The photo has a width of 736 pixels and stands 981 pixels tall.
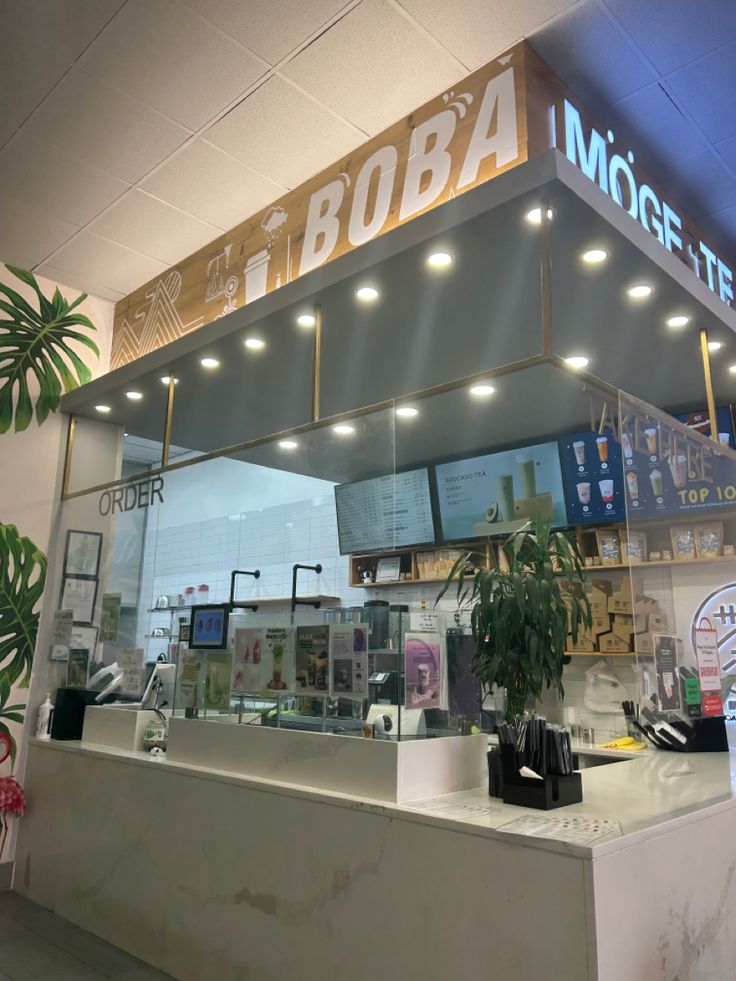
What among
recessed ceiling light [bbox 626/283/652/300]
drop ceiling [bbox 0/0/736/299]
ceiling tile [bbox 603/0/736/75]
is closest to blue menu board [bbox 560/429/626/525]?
drop ceiling [bbox 0/0/736/299]

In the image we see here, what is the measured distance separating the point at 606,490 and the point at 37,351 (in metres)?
3.50

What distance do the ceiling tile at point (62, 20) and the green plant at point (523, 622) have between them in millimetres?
2383

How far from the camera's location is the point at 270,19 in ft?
8.63

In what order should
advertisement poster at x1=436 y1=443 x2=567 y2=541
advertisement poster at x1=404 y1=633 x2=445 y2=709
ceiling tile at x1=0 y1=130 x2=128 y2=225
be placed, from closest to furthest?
advertisement poster at x1=404 y1=633 x2=445 y2=709, ceiling tile at x1=0 y1=130 x2=128 y2=225, advertisement poster at x1=436 y1=443 x2=567 y2=541

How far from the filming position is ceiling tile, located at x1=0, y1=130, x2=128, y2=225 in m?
3.37

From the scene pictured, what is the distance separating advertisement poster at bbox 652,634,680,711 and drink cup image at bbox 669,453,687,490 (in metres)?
0.68

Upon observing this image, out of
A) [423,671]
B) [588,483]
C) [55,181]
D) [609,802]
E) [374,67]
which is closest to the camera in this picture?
[609,802]

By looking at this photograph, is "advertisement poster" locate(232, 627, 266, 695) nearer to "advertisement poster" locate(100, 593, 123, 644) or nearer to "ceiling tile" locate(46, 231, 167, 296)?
"advertisement poster" locate(100, 593, 123, 644)

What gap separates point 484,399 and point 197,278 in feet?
5.79

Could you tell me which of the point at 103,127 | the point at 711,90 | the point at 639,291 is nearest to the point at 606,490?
the point at 639,291

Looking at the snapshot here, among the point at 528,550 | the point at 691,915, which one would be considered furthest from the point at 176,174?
the point at 691,915

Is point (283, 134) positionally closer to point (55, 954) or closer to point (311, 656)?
point (311, 656)

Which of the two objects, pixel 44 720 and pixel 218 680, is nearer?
pixel 218 680

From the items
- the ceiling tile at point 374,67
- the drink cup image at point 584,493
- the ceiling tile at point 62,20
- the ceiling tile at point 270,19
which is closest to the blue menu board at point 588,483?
the drink cup image at point 584,493
